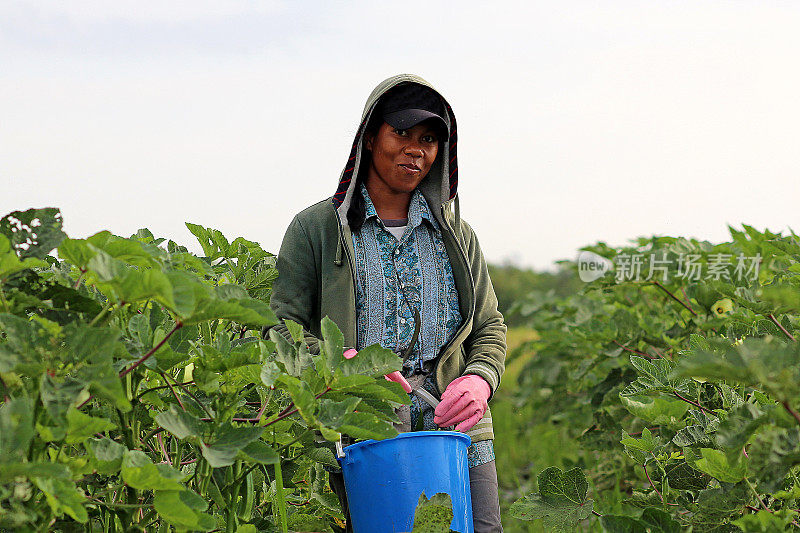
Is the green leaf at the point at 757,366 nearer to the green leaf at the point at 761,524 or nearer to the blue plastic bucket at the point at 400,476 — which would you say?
the green leaf at the point at 761,524

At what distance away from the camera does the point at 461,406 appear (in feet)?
7.26

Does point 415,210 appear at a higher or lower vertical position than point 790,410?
higher

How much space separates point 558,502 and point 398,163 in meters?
1.08

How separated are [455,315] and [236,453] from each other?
4.21ft

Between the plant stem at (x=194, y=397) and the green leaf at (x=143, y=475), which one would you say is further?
the plant stem at (x=194, y=397)

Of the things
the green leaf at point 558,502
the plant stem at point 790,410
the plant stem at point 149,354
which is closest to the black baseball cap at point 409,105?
the green leaf at point 558,502

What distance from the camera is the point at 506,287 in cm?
1686

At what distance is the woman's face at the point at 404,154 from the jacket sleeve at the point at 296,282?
300 millimetres

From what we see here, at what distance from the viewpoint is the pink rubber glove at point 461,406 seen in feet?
7.23

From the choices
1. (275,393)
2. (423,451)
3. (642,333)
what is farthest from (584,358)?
(275,393)

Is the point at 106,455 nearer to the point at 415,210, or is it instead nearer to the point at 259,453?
the point at 259,453

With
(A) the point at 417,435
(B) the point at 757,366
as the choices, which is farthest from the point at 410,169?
(B) the point at 757,366

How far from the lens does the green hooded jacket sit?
2.39m

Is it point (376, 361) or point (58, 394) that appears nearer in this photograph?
point (58, 394)
